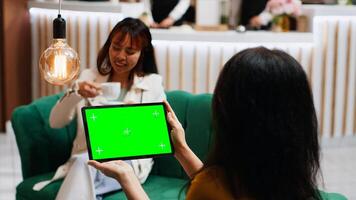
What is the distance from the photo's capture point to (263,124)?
6.00 ft

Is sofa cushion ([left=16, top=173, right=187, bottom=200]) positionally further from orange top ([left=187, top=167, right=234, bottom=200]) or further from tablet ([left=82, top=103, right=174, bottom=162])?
orange top ([left=187, top=167, right=234, bottom=200])

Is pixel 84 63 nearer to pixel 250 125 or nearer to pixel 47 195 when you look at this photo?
pixel 47 195

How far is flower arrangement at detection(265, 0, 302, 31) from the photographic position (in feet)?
20.9

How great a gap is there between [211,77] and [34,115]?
2456 millimetres

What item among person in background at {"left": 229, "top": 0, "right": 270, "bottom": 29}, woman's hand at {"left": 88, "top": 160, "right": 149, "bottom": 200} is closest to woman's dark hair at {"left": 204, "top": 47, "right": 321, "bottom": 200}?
woman's hand at {"left": 88, "top": 160, "right": 149, "bottom": 200}

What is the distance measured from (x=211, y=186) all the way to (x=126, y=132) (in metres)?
0.88

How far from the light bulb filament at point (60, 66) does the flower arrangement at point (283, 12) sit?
4.22m

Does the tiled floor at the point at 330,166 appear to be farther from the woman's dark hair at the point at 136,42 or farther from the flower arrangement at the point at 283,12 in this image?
the woman's dark hair at the point at 136,42

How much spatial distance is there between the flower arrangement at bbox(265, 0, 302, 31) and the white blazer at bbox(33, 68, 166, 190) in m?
2.67

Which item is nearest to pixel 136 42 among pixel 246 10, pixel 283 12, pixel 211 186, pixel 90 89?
pixel 90 89

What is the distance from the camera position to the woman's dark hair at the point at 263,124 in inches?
71.5

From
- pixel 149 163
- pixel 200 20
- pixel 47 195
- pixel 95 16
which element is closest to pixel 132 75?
pixel 149 163

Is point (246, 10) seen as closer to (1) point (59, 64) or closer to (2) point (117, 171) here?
(1) point (59, 64)

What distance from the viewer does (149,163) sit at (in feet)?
13.1
